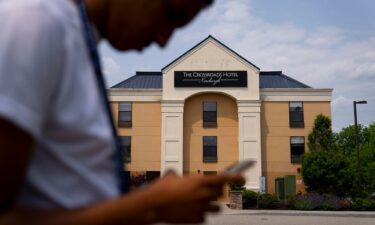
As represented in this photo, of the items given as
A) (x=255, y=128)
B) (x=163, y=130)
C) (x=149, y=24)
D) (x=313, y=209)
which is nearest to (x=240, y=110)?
(x=255, y=128)

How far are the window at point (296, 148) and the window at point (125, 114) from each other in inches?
552

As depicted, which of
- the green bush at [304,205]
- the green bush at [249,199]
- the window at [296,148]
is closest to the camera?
the green bush at [304,205]

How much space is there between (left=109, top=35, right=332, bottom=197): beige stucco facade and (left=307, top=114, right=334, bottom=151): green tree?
109cm

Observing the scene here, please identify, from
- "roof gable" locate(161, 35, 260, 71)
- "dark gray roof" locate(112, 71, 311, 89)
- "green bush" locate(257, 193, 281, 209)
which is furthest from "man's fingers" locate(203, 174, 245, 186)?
"dark gray roof" locate(112, 71, 311, 89)

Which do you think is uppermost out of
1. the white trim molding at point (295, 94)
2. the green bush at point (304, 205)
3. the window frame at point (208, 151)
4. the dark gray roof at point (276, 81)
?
the dark gray roof at point (276, 81)

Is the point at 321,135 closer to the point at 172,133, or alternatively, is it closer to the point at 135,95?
the point at 172,133

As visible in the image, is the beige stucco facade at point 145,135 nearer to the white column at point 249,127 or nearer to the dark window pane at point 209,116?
the dark window pane at point 209,116

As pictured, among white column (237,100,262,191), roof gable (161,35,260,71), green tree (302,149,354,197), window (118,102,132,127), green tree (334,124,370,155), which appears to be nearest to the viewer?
green tree (302,149,354,197)

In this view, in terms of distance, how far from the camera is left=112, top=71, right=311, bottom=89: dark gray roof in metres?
41.3

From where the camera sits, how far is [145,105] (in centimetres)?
4000

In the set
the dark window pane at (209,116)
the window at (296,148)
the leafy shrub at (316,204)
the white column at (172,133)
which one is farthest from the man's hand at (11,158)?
the window at (296,148)

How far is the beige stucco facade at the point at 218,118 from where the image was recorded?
1523 inches

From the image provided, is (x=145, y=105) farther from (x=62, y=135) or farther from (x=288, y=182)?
(x=62, y=135)

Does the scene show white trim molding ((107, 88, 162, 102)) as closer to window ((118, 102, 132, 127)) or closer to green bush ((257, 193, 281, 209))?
window ((118, 102, 132, 127))
